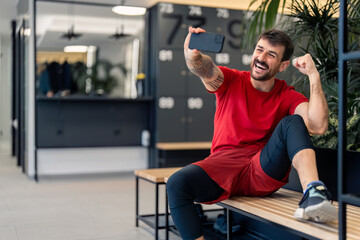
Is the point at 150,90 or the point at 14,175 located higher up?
the point at 150,90

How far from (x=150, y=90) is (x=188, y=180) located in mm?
4599

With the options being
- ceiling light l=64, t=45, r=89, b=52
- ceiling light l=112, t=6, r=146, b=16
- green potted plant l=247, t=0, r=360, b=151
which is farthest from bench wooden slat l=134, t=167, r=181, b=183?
ceiling light l=64, t=45, r=89, b=52

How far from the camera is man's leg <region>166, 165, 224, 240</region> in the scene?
2.05 metres

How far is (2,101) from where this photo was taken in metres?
12.7

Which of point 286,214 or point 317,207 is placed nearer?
point 317,207

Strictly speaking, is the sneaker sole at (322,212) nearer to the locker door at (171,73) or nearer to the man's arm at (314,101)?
the man's arm at (314,101)

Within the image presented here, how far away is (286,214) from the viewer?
6.01 ft

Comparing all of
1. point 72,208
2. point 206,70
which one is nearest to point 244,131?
point 206,70

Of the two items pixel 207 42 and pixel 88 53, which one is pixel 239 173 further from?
pixel 88 53

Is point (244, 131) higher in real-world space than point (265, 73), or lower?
lower

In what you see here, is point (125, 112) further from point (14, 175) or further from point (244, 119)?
point (244, 119)

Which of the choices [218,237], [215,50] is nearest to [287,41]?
[215,50]

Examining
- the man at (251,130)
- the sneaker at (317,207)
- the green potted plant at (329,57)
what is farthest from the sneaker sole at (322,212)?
the green potted plant at (329,57)

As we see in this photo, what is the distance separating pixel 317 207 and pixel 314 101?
0.55 m
